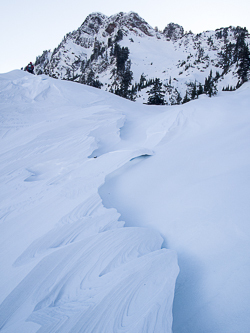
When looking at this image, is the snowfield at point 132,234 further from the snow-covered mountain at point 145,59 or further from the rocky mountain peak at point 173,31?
the rocky mountain peak at point 173,31

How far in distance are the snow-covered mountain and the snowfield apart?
2405 centimetres

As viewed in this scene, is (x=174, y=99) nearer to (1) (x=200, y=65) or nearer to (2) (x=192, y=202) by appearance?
(1) (x=200, y=65)

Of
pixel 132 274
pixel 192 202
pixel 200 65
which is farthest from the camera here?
pixel 200 65

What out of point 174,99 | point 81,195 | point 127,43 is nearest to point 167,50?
point 127,43

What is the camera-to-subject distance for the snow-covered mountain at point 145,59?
3478cm

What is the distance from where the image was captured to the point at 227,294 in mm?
1248

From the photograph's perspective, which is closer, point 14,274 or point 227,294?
point 227,294

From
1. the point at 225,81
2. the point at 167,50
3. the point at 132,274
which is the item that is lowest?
the point at 132,274

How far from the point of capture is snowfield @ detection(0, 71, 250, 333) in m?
1.19

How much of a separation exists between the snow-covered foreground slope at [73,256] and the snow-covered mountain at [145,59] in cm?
2474

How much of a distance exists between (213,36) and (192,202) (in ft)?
227

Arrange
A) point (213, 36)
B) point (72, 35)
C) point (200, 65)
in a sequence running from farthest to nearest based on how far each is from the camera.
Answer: point (72, 35), point (213, 36), point (200, 65)

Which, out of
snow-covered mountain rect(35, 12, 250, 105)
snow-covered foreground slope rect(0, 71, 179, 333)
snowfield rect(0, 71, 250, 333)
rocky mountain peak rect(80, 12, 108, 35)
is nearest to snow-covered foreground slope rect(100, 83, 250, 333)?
snowfield rect(0, 71, 250, 333)

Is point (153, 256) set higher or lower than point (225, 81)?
lower
